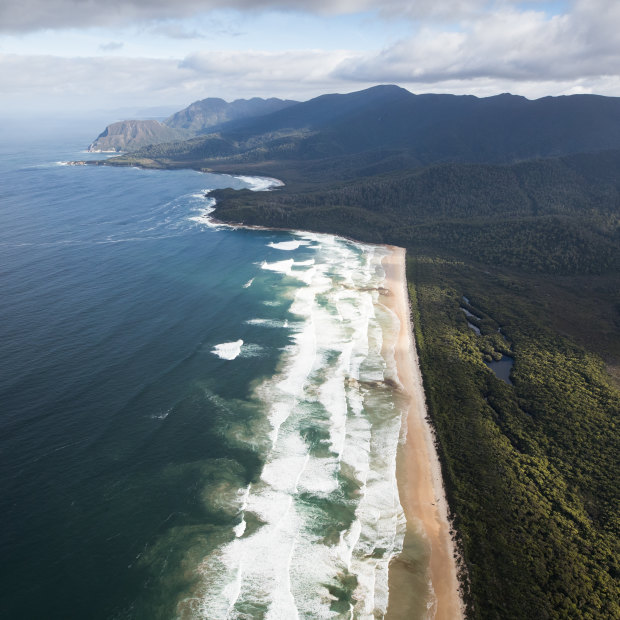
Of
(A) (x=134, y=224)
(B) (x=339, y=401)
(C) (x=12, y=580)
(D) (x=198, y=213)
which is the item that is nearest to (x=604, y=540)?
(B) (x=339, y=401)

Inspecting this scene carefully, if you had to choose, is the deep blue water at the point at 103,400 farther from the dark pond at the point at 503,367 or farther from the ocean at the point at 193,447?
the dark pond at the point at 503,367

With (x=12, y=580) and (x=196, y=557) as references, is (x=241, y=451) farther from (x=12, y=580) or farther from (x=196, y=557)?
(x=12, y=580)

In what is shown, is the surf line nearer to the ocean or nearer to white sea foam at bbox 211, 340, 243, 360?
the ocean

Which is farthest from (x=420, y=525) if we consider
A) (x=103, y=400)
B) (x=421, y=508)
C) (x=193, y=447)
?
(x=103, y=400)

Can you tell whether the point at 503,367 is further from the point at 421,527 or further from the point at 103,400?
the point at 103,400

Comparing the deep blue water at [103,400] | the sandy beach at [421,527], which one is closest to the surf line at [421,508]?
the sandy beach at [421,527]

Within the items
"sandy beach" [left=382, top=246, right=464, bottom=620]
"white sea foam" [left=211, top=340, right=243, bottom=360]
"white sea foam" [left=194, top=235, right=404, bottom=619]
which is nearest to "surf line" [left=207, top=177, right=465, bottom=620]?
"sandy beach" [left=382, top=246, right=464, bottom=620]
